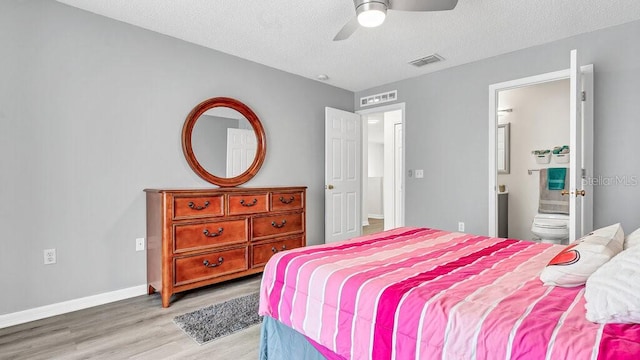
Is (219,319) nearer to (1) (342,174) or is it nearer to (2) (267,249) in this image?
(2) (267,249)

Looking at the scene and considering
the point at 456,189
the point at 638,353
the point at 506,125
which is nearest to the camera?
the point at 638,353

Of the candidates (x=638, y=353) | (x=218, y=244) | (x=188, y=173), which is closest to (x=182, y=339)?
(x=218, y=244)

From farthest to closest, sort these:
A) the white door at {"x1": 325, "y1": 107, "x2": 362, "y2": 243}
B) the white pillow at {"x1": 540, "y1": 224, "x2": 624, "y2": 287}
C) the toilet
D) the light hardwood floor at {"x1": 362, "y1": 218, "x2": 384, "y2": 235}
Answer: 1. the light hardwood floor at {"x1": 362, "y1": 218, "x2": 384, "y2": 235}
2. the white door at {"x1": 325, "y1": 107, "x2": 362, "y2": 243}
3. the toilet
4. the white pillow at {"x1": 540, "y1": 224, "x2": 624, "y2": 287}

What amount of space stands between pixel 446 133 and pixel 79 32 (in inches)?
156

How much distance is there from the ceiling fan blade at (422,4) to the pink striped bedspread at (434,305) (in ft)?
5.25

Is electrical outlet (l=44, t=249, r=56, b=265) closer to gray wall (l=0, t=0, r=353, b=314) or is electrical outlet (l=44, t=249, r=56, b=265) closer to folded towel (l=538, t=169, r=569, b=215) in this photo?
gray wall (l=0, t=0, r=353, b=314)

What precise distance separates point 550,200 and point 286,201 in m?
3.60

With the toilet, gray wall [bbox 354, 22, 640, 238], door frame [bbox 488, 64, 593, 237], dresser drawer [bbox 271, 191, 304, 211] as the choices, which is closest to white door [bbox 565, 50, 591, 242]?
door frame [bbox 488, 64, 593, 237]

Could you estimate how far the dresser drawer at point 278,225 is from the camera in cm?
328

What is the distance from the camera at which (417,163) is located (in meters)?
4.40

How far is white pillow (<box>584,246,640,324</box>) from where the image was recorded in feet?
2.97

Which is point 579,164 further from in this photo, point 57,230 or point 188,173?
point 57,230

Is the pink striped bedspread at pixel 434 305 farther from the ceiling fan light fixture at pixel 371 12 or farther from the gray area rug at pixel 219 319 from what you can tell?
the ceiling fan light fixture at pixel 371 12

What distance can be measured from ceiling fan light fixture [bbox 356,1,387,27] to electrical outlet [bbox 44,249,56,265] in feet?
9.67
